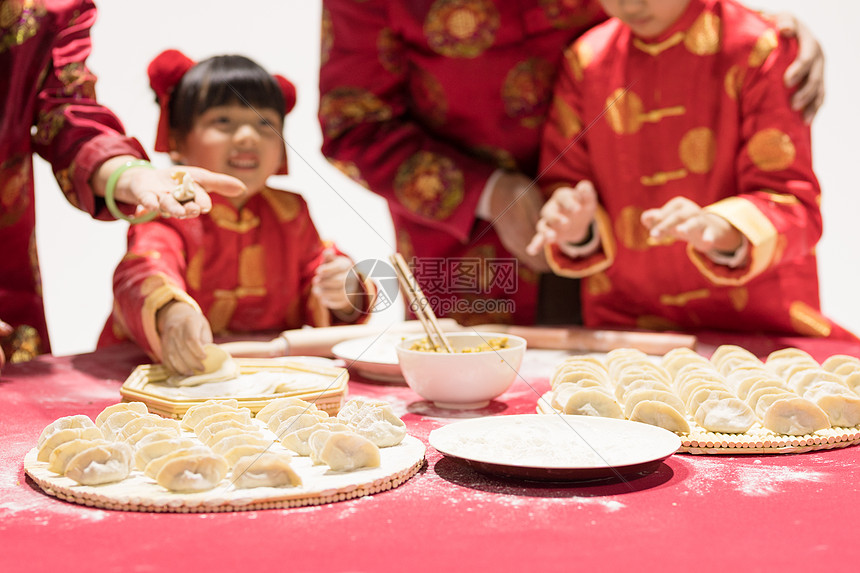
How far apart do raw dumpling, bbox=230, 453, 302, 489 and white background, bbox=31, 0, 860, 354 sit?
2127 mm

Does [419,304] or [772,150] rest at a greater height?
[772,150]

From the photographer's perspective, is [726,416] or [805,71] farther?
[805,71]

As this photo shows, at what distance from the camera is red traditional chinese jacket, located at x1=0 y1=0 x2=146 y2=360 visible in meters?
1.57

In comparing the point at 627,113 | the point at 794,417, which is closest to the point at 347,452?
the point at 794,417

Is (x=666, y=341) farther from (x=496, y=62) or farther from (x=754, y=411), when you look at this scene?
(x=496, y=62)

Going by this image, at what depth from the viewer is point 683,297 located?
2014mm

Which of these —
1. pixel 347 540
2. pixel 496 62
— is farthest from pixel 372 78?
pixel 347 540

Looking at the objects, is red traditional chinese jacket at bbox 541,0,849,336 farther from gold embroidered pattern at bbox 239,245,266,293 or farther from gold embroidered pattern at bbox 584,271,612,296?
gold embroidered pattern at bbox 239,245,266,293

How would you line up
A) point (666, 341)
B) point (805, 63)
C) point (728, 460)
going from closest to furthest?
point (728, 460)
point (666, 341)
point (805, 63)

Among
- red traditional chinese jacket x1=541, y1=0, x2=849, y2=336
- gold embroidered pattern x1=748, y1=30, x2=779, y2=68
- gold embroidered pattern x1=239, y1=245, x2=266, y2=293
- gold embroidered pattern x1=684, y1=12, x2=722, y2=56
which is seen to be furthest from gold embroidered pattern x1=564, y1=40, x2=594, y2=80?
gold embroidered pattern x1=239, y1=245, x2=266, y2=293

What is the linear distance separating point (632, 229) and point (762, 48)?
47cm

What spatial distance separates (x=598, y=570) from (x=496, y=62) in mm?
1616

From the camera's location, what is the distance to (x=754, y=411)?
103cm

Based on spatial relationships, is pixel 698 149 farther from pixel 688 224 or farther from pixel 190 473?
pixel 190 473
